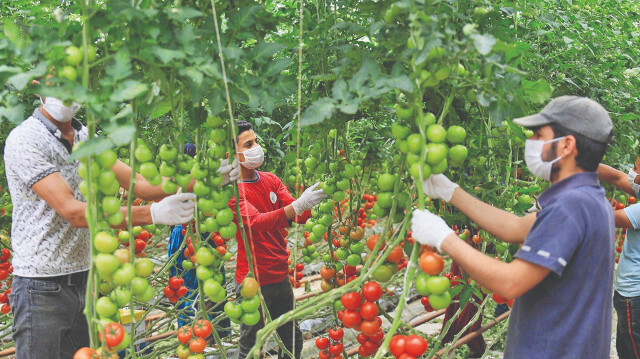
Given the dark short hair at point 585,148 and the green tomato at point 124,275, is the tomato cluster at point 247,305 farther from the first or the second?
the dark short hair at point 585,148

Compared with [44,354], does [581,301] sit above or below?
above

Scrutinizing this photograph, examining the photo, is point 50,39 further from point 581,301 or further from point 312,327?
point 312,327

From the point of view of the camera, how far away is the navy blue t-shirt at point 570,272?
49.2 inches

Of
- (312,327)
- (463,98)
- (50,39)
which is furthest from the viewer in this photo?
(312,327)

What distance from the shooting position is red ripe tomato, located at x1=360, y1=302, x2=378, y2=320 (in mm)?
1539

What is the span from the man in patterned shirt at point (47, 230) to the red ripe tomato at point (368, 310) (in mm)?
782

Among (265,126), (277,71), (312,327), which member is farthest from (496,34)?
(312,327)

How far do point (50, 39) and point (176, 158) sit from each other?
421 millimetres

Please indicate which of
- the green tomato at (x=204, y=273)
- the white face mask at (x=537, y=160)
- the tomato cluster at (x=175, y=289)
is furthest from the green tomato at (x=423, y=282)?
the tomato cluster at (x=175, y=289)

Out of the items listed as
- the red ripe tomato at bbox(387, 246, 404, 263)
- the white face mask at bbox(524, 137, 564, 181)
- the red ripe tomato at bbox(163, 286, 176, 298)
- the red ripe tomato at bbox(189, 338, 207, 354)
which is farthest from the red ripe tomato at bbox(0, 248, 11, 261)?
the white face mask at bbox(524, 137, 564, 181)

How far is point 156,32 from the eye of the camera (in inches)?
43.2

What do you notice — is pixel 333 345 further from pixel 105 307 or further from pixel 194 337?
pixel 105 307

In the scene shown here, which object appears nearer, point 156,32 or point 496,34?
point 156,32

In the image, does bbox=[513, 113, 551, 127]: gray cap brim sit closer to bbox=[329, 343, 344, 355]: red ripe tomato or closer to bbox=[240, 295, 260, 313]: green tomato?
bbox=[240, 295, 260, 313]: green tomato
